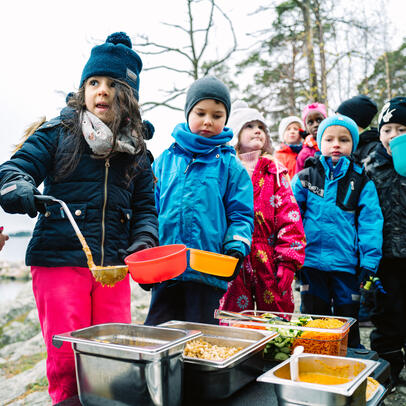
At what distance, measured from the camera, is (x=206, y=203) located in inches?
78.0

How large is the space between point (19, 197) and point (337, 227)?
6.85ft

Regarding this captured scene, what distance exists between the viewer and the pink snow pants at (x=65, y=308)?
1.42 meters

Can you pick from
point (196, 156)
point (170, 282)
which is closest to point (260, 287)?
point (170, 282)

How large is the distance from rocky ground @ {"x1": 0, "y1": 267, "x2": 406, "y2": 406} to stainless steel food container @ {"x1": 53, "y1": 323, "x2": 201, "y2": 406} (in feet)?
7.35

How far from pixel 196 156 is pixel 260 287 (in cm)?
91

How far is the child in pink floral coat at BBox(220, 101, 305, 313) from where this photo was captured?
2344 millimetres

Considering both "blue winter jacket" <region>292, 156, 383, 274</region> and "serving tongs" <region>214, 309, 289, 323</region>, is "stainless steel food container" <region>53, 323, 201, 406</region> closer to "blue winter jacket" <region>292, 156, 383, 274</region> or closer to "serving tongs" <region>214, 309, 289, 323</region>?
"serving tongs" <region>214, 309, 289, 323</region>

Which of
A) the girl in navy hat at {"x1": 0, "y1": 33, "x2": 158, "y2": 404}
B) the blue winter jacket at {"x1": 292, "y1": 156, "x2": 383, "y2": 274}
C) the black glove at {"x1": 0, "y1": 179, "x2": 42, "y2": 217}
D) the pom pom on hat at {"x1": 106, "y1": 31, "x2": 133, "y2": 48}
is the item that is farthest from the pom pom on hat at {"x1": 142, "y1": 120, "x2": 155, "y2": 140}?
the blue winter jacket at {"x1": 292, "y1": 156, "x2": 383, "y2": 274}

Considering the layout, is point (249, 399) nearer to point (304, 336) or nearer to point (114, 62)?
point (304, 336)

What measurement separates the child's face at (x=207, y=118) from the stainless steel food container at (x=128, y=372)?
1.30m

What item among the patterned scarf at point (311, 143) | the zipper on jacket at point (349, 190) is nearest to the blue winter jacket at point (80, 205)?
the zipper on jacket at point (349, 190)

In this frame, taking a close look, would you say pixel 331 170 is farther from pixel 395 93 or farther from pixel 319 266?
A: pixel 395 93

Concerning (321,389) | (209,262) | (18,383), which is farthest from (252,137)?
(18,383)

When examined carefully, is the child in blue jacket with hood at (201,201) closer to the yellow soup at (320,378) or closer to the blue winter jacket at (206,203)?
the blue winter jacket at (206,203)
